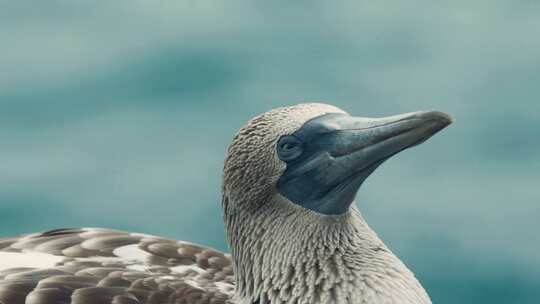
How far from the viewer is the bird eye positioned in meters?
7.02

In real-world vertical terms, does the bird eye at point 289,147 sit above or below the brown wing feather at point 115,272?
above

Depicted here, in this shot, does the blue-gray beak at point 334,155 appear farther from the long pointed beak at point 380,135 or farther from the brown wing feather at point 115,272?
the brown wing feather at point 115,272

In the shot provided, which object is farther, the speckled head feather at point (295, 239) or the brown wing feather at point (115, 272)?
the brown wing feather at point (115, 272)

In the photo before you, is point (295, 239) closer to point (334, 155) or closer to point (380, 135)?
point (334, 155)

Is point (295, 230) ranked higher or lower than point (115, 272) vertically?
higher

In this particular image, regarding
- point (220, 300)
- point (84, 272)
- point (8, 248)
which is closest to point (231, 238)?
point (220, 300)

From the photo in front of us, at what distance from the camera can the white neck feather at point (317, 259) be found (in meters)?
7.07

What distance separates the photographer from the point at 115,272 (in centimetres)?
754

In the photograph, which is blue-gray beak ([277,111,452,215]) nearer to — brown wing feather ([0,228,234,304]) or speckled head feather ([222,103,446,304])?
speckled head feather ([222,103,446,304])

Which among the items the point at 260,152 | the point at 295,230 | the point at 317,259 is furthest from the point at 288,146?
the point at 317,259

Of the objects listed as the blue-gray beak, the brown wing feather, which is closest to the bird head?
the blue-gray beak

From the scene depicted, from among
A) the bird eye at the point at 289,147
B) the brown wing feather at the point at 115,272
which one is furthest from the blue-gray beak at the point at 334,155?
the brown wing feather at the point at 115,272

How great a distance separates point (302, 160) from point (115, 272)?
118 centimetres

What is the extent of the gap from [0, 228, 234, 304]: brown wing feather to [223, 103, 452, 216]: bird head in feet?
1.75
